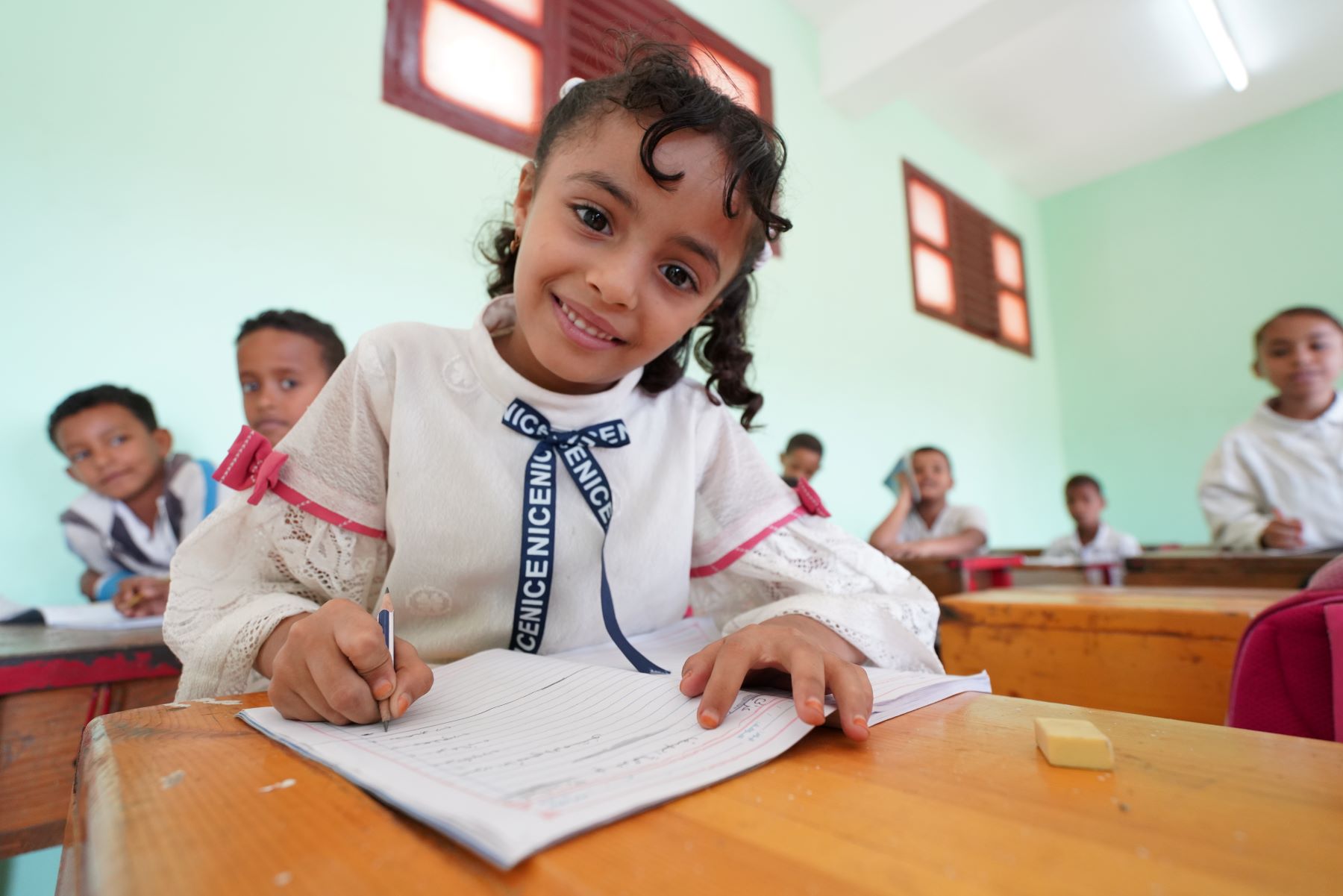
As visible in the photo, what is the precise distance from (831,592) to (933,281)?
4.26m

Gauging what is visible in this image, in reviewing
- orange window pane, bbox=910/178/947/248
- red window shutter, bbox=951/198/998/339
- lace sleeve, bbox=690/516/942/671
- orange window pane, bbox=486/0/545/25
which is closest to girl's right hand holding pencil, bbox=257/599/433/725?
lace sleeve, bbox=690/516/942/671

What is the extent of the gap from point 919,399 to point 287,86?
351 cm

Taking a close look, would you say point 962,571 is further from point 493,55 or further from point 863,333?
point 493,55

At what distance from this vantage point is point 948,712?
42cm

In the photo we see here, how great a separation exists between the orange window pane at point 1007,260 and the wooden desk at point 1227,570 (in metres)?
3.76

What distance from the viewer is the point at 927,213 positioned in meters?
4.53

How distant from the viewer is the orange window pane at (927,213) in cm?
439

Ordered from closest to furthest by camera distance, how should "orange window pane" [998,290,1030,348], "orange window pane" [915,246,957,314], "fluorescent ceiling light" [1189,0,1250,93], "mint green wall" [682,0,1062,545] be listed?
"mint green wall" [682,0,1062,545] < "fluorescent ceiling light" [1189,0,1250,93] < "orange window pane" [915,246,957,314] < "orange window pane" [998,290,1030,348]

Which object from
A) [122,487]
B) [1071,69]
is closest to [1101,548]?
[1071,69]

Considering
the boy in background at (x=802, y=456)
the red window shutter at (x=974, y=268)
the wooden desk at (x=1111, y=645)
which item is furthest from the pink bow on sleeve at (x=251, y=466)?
the red window shutter at (x=974, y=268)

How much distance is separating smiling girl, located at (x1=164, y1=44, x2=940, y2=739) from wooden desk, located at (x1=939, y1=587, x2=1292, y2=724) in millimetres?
398

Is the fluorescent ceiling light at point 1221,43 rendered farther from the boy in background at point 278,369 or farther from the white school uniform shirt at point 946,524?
the boy in background at point 278,369

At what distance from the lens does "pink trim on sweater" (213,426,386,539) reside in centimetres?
60

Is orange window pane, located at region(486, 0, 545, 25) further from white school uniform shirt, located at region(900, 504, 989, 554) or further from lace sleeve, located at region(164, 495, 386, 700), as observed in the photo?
white school uniform shirt, located at region(900, 504, 989, 554)
